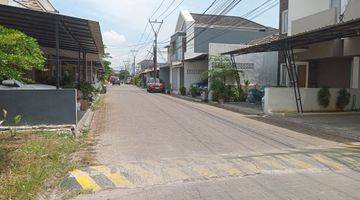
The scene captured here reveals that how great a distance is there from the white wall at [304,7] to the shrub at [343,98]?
5.06 m

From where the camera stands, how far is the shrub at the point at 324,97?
22406mm

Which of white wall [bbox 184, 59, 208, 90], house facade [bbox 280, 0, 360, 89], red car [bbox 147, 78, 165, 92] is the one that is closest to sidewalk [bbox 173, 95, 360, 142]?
house facade [bbox 280, 0, 360, 89]

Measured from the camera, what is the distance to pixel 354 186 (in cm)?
773

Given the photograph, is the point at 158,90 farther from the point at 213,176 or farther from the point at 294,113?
the point at 213,176

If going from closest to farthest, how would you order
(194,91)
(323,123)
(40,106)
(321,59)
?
1. (40,106)
2. (323,123)
3. (321,59)
4. (194,91)

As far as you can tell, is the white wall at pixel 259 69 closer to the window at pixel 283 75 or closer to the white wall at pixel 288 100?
the window at pixel 283 75

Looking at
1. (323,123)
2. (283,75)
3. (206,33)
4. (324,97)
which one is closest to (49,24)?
(323,123)

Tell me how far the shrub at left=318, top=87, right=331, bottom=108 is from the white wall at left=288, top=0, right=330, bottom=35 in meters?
5.15

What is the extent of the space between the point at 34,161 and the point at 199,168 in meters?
3.35

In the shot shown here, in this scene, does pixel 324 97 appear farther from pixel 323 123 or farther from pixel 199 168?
pixel 199 168

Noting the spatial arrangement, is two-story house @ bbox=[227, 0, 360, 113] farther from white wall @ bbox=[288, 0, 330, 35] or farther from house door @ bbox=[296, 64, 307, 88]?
house door @ bbox=[296, 64, 307, 88]

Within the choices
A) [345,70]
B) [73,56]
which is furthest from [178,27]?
[345,70]

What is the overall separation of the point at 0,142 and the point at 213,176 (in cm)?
578

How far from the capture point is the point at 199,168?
9.19 meters
